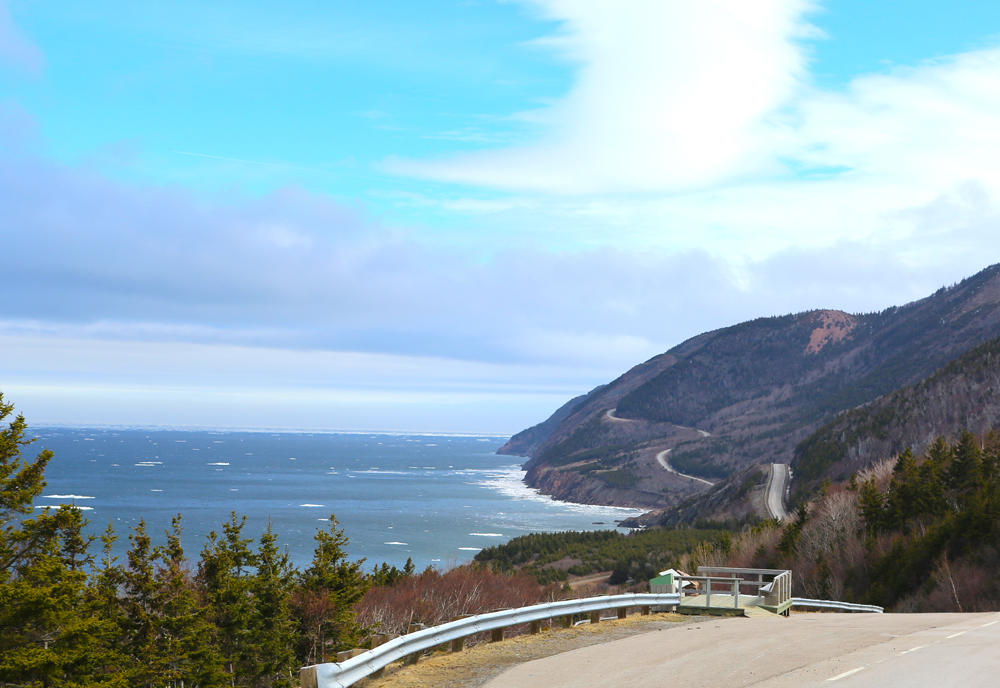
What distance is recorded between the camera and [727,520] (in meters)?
115

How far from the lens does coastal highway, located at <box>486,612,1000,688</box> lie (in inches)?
380

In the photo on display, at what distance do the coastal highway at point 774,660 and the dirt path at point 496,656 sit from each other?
12.3 inches

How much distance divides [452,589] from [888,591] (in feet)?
77.2

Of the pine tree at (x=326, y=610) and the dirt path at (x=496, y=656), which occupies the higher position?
the dirt path at (x=496, y=656)

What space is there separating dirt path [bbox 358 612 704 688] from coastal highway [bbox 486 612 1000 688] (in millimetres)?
312

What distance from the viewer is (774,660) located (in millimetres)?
11047

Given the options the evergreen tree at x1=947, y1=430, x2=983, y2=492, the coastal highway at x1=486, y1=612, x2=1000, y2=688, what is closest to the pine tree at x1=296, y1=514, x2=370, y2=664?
the coastal highway at x1=486, y1=612, x2=1000, y2=688

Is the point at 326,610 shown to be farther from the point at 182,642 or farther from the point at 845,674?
the point at 845,674

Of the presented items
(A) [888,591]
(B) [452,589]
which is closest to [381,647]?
(B) [452,589]

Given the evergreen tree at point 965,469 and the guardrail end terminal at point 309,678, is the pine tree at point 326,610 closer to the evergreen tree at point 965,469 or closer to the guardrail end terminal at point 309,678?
the guardrail end terminal at point 309,678

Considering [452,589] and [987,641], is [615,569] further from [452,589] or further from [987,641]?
[987,641]

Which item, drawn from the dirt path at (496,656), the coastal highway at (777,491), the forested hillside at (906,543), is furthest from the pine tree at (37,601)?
the coastal highway at (777,491)

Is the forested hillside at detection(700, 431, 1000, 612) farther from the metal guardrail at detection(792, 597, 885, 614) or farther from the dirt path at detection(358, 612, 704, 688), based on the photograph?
the dirt path at detection(358, 612, 704, 688)

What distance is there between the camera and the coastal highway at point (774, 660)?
9656mm
